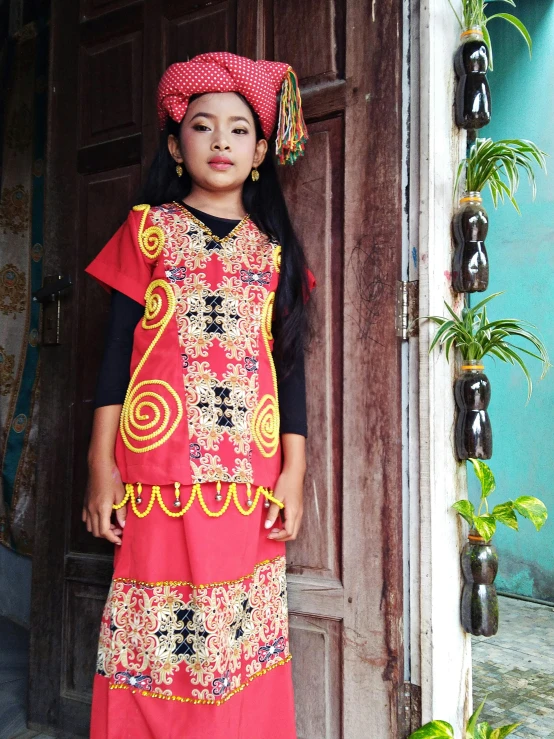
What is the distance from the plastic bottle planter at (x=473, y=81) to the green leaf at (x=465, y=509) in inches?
35.9

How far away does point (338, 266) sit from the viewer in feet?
5.61

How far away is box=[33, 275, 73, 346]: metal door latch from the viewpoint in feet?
6.89

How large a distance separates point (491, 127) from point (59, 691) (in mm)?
3642

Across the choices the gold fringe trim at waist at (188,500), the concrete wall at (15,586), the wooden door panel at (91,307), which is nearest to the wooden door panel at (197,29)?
the wooden door panel at (91,307)

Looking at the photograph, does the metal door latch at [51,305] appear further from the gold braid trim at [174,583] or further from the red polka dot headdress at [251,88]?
the gold braid trim at [174,583]

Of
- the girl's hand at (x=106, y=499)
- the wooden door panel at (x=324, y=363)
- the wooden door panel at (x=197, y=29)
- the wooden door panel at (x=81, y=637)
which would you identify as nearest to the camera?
the girl's hand at (x=106, y=499)

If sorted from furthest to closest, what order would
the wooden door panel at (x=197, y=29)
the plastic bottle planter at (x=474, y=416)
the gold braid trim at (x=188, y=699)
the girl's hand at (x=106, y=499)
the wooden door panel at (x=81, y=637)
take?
the wooden door panel at (x=81, y=637)
the wooden door panel at (x=197, y=29)
the plastic bottle planter at (x=474, y=416)
the girl's hand at (x=106, y=499)
the gold braid trim at (x=188, y=699)

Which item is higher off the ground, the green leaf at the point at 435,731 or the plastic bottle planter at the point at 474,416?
the plastic bottle planter at the point at 474,416

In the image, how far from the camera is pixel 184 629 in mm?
1393

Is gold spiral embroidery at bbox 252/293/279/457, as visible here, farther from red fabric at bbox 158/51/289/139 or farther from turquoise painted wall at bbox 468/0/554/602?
turquoise painted wall at bbox 468/0/554/602

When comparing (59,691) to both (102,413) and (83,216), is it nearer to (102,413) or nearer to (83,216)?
(102,413)

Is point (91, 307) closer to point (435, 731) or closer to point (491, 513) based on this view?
point (491, 513)

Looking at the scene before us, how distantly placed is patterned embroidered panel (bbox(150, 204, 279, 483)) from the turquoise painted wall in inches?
100

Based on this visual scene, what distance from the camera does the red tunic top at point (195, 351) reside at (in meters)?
1.42
